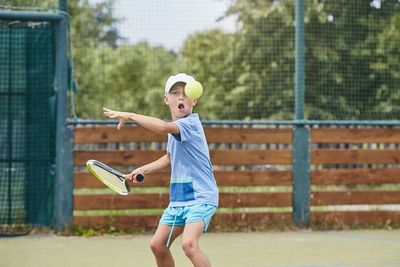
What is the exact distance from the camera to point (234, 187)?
8578 millimetres

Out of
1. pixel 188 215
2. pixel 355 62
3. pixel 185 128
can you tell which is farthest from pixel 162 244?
pixel 355 62

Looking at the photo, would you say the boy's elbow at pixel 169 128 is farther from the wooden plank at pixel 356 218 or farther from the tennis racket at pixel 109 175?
the wooden plank at pixel 356 218

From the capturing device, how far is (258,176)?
8.62 m

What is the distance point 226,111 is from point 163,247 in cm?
673

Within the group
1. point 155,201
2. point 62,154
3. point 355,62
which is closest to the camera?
point 62,154

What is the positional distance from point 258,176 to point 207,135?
2.45 ft

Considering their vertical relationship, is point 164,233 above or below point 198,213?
below

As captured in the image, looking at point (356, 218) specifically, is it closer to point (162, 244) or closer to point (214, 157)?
point (214, 157)

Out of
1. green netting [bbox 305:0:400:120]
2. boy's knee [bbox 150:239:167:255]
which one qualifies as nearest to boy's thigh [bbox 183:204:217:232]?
boy's knee [bbox 150:239:167:255]

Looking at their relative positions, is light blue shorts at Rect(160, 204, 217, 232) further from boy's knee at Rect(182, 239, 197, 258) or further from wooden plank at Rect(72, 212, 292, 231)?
wooden plank at Rect(72, 212, 292, 231)

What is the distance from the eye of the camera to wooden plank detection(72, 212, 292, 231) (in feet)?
26.8

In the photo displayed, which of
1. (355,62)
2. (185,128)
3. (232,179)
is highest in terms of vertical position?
(355,62)

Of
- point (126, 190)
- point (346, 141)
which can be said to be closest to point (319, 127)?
point (346, 141)

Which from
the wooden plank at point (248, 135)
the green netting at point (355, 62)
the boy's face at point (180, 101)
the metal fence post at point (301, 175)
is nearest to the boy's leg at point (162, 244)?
the boy's face at point (180, 101)
